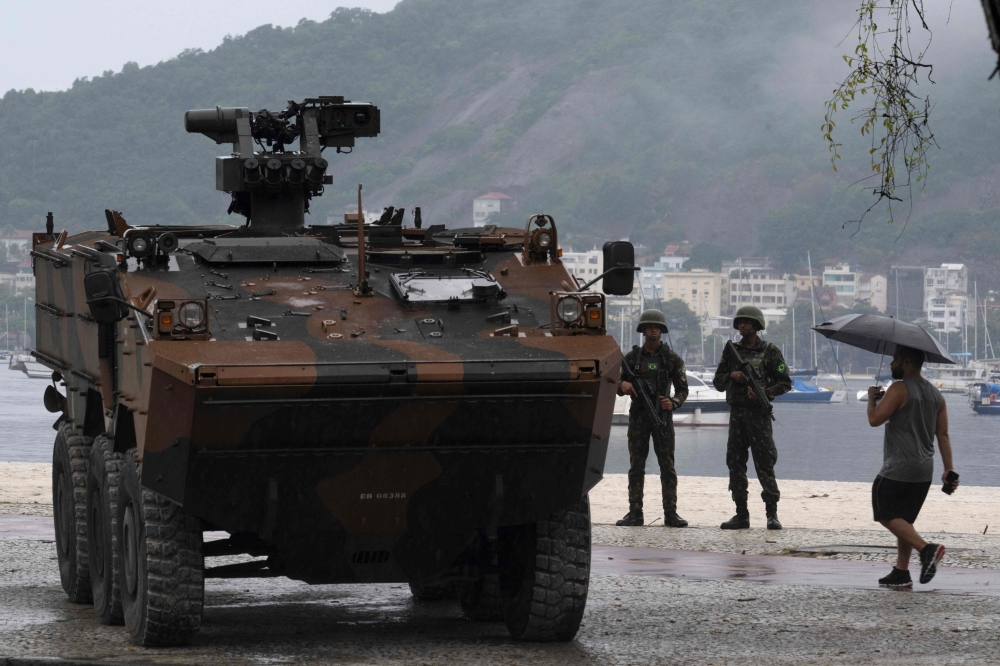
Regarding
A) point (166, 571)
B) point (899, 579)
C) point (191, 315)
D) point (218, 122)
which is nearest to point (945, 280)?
point (899, 579)

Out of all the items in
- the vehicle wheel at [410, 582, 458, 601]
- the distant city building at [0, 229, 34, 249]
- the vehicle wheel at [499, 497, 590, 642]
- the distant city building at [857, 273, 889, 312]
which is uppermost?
the distant city building at [0, 229, 34, 249]

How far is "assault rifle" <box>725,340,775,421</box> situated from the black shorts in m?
3.33

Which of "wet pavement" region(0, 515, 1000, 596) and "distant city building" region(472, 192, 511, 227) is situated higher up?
"distant city building" region(472, 192, 511, 227)

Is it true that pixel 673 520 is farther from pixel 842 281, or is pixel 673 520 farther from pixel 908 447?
pixel 842 281

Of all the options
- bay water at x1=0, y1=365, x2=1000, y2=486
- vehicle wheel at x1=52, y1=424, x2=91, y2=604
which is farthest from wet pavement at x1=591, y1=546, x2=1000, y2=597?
bay water at x1=0, y1=365, x2=1000, y2=486

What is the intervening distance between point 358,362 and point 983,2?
424 cm

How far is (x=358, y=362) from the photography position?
25.0 ft

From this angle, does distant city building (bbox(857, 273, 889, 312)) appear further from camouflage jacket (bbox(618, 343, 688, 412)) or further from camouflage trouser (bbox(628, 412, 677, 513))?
camouflage jacket (bbox(618, 343, 688, 412))

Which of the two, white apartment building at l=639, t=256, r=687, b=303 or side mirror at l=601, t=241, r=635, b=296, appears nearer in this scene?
side mirror at l=601, t=241, r=635, b=296

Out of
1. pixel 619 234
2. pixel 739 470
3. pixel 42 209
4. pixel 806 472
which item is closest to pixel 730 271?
pixel 619 234

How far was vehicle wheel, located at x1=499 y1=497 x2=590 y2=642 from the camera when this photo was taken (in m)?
8.36

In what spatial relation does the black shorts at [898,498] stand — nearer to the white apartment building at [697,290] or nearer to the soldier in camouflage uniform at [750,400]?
the soldier in camouflage uniform at [750,400]

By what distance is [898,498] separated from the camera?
403 inches

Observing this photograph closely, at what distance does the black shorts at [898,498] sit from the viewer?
33.5 feet
